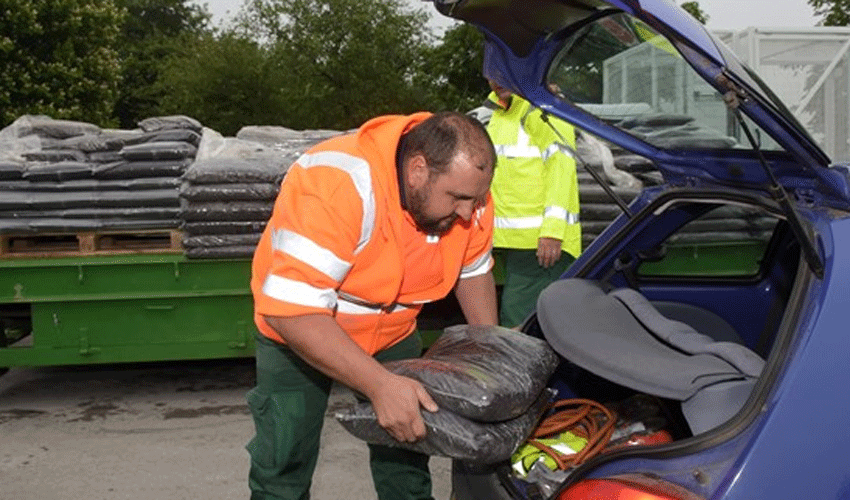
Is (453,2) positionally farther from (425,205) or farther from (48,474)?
(48,474)

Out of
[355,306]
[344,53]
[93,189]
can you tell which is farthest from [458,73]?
[355,306]

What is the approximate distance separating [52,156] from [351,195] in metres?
4.22

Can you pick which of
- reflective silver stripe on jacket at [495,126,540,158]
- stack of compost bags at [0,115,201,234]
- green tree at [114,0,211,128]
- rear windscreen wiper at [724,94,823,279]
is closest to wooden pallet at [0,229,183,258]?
stack of compost bags at [0,115,201,234]

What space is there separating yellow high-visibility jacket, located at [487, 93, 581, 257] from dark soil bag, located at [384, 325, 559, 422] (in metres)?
2.50

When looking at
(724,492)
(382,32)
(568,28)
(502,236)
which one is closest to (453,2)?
(568,28)

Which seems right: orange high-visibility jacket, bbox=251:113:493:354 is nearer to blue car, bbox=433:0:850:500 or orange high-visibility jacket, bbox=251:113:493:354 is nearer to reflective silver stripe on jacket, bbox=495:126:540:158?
blue car, bbox=433:0:850:500

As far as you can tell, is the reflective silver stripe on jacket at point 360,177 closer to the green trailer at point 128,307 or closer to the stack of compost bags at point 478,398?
the stack of compost bags at point 478,398

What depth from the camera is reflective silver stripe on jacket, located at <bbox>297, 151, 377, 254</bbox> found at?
2762 mm

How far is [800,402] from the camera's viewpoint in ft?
6.40

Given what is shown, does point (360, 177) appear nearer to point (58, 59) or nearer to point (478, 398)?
point (478, 398)

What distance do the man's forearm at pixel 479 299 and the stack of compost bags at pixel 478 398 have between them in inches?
25.1

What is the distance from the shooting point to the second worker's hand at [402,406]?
2453mm

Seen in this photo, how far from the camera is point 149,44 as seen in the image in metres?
45.5

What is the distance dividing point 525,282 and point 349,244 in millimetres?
2822
